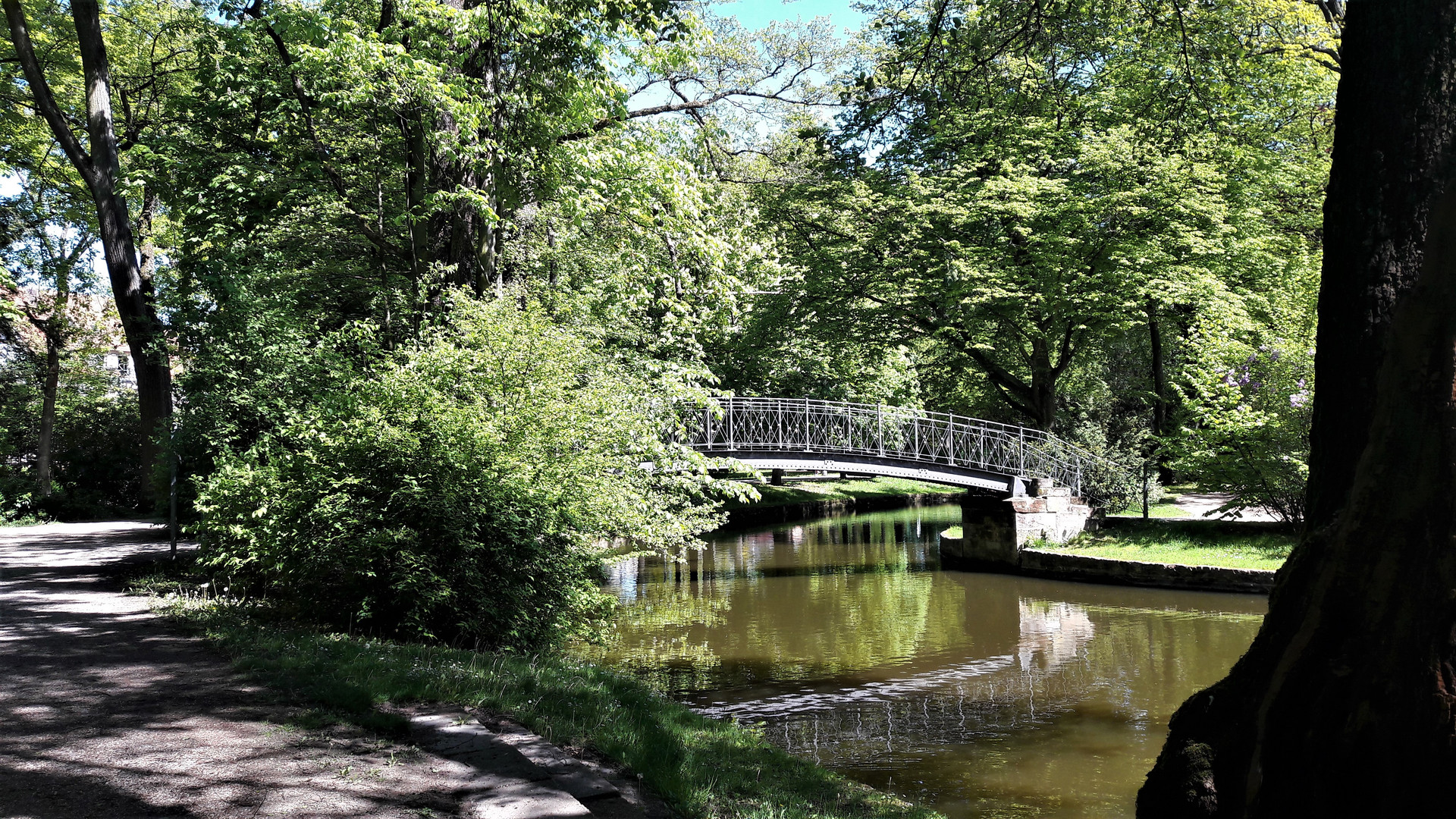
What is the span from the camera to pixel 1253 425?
17344 millimetres

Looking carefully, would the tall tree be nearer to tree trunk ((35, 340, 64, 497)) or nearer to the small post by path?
tree trunk ((35, 340, 64, 497))

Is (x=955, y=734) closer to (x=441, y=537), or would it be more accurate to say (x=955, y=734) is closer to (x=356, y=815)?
(x=441, y=537)

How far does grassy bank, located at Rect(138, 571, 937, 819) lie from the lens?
552 cm

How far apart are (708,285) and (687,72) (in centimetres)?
490

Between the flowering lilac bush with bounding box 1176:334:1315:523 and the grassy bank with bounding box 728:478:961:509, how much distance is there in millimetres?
13382

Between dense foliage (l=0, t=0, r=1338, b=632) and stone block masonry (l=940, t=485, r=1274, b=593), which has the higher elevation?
dense foliage (l=0, t=0, r=1338, b=632)

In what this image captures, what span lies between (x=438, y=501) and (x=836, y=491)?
30.4 metres

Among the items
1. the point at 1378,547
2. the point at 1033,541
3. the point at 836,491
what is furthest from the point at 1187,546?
the point at 836,491

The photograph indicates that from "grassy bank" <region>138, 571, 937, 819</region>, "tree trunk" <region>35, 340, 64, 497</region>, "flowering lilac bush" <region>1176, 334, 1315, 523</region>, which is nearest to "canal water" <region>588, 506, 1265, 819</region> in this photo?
"grassy bank" <region>138, 571, 937, 819</region>

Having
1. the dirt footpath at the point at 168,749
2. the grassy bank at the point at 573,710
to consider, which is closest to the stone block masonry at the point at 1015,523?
the grassy bank at the point at 573,710

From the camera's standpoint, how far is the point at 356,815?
4043mm

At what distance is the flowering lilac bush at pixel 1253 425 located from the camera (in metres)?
17.2

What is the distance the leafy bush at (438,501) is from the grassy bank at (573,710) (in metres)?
1.01

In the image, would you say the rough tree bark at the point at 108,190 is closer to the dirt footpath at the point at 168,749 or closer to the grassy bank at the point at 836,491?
the dirt footpath at the point at 168,749
